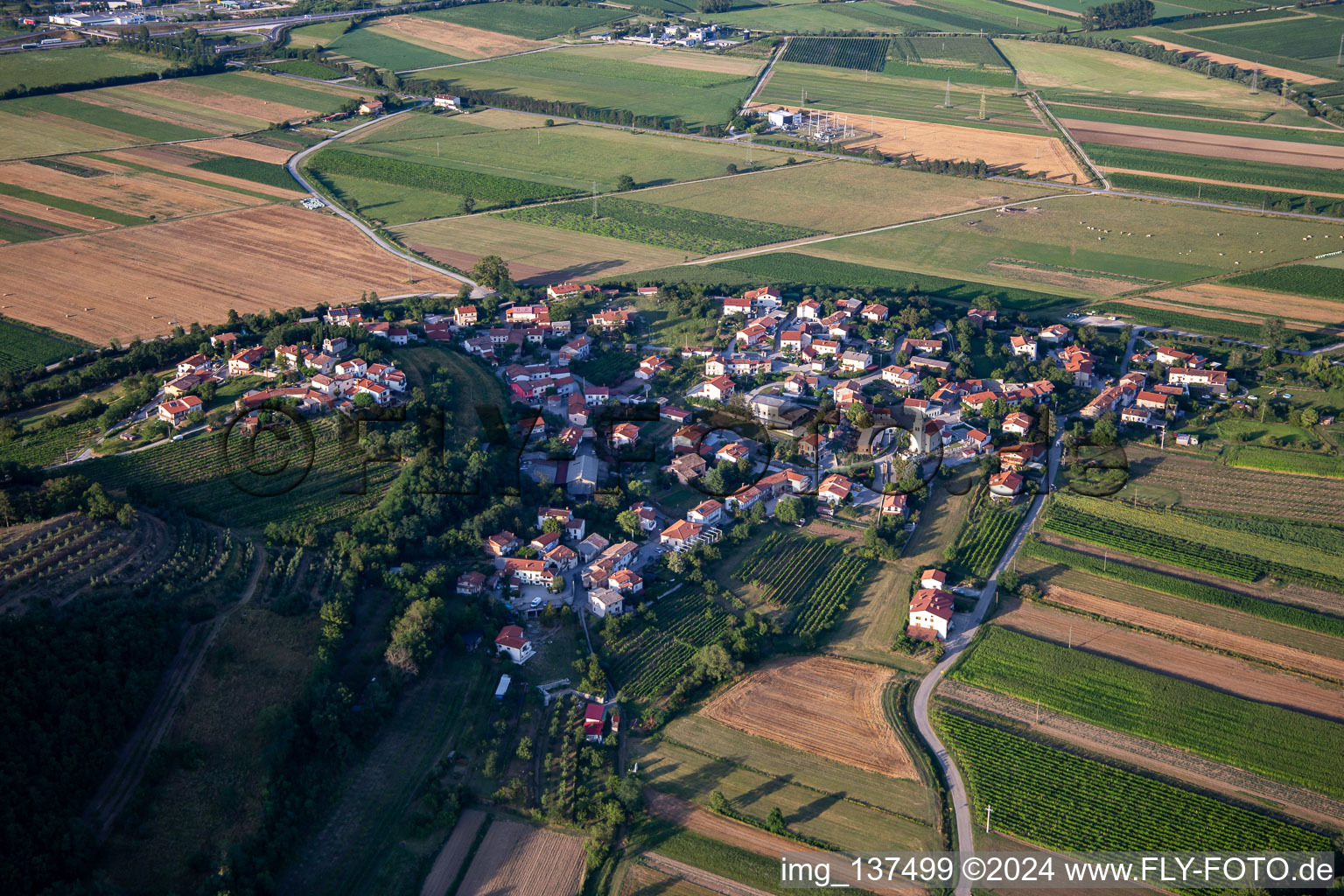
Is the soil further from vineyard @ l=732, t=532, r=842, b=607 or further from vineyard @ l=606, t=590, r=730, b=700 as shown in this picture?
vineyard @ l=606, t=590, r=730, b=700

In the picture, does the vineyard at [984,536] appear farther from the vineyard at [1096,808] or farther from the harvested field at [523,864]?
the harvested field at [523,864]

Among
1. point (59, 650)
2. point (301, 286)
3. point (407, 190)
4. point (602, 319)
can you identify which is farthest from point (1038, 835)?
point (407, 190)

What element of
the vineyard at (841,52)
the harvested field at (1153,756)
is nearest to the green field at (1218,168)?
the vineyard at (841,52)

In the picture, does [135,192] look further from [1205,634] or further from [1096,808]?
[1096,808]

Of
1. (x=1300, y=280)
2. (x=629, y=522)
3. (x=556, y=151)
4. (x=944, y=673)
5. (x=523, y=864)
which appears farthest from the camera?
(x=556, y=151)

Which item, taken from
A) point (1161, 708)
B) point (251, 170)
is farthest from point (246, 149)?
point (1161, 708)

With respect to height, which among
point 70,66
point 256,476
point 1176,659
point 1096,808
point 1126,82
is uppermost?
point 1126,82

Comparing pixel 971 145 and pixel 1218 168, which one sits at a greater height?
pixel 971 145

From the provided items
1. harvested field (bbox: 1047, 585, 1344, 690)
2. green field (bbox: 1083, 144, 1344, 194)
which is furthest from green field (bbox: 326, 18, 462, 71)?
harvested field (bbox: 1047, 585, 1344, 690)

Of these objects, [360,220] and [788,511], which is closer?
[788,511]

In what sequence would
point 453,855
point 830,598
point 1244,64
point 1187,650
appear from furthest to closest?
point 1244,64 < point 830,598 < point 1187,650 < point 453,855
